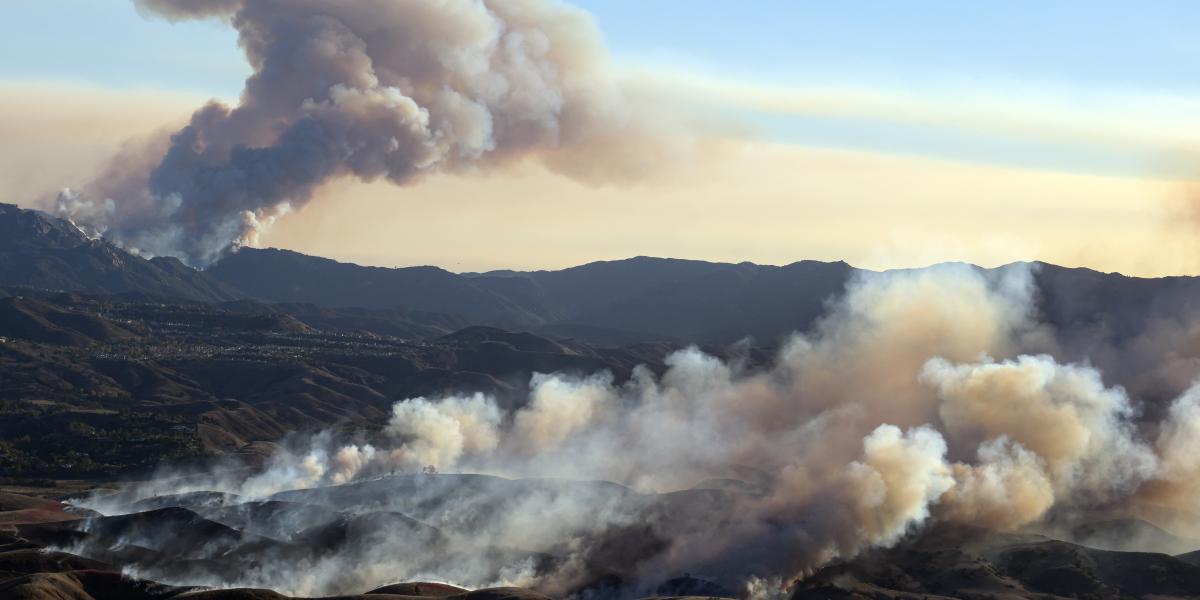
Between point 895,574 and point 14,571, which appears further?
point 895,574

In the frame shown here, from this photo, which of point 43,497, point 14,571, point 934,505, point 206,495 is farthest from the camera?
point 43,497

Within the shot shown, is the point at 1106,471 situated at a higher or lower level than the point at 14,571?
higher

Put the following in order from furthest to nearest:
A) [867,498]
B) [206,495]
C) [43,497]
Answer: [43,497], [206,495], [867,498]

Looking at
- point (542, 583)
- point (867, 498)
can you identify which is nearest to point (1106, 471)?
point (867, 498)

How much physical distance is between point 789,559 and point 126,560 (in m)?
67.5

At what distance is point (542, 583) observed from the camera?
139500 mm

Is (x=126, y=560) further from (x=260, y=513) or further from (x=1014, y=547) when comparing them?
(x=1014, y=547)

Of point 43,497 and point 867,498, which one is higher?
point 867,498

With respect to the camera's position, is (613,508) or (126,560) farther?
(613,508)

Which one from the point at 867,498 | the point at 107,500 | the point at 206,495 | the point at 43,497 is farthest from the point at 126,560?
the point at 867,498

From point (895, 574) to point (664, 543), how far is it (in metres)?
25.0

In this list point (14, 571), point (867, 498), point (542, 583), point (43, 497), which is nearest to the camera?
point (14, 571)

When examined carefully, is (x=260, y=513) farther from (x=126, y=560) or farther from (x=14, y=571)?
(x=14, y=571)

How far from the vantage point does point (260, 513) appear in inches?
6093
